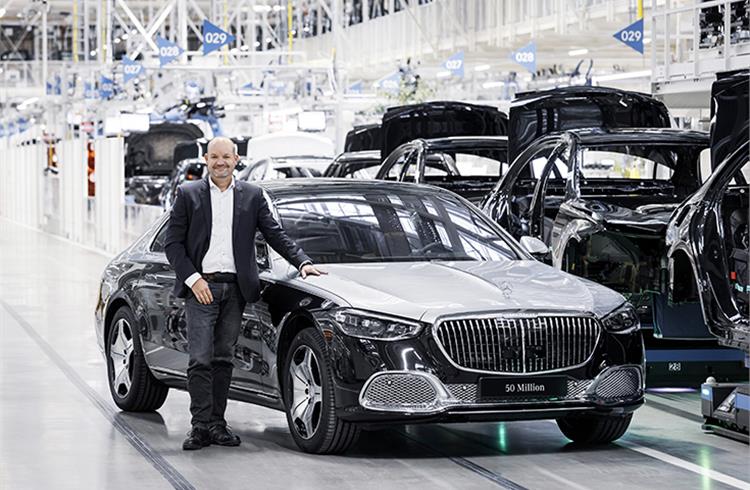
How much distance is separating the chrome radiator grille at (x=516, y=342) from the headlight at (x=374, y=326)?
14 centimetres

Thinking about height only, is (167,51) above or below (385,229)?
above

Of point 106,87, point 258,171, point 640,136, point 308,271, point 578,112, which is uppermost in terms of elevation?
point 106,87

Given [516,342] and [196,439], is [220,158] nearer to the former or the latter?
[196,439]

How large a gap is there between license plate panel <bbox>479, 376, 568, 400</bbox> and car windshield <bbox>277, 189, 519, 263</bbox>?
4.38 feet

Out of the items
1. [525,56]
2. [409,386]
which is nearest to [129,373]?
[409,386]

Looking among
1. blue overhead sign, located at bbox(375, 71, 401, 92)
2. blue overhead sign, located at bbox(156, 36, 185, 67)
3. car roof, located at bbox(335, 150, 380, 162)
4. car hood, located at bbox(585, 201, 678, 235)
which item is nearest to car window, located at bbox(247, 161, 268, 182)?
car roof, located at bbox(335, 150, 380, 162)

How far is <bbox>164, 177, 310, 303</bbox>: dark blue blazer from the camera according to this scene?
8.60m

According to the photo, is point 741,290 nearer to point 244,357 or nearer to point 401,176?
point 244,357

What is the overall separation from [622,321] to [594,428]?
0.69 metres

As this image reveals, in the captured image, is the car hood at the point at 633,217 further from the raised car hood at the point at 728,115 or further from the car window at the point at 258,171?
the car window at the point at 258,171

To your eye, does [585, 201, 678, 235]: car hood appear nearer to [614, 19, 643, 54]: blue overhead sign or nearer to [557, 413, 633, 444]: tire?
[557, 413, 633, 444]: tire

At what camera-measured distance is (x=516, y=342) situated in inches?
318

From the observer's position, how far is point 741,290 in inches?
370

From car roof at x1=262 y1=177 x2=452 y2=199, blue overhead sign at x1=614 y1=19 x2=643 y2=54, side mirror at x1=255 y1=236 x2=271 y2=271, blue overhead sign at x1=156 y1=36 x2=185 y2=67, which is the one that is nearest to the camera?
side mirror at x1=255 y1=236 x2=271 y2=271
